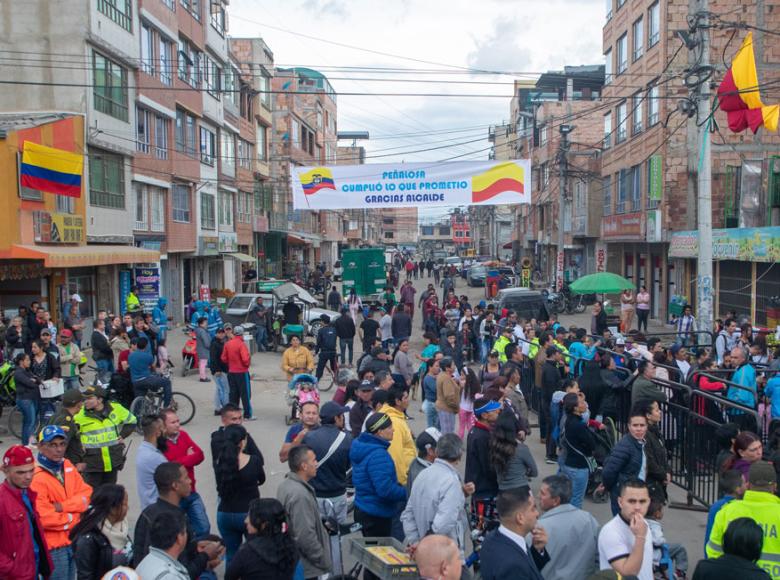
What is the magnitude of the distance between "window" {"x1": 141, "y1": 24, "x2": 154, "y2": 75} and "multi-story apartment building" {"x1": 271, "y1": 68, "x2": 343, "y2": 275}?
1300cm

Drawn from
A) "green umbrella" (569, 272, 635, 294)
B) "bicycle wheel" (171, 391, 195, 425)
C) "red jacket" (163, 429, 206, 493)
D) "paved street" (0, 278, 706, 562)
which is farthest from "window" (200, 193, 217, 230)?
"red jacket" (163, 429, 206, 493)

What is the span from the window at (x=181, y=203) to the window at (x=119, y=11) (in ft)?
23.5

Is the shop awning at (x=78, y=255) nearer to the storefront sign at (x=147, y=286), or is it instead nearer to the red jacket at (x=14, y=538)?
the storefront sign at (x=147, y=286)

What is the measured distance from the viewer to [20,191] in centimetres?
1838

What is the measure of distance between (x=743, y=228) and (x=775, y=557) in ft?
62.7

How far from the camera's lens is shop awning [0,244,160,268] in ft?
59.5

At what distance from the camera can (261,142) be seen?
47562 millimetres

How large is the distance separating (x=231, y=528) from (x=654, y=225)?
999 inches

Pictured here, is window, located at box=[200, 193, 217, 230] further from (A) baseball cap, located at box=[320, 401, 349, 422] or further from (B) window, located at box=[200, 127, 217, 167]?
(A) baseball cap, located at box=[320, 401, 349, 422]

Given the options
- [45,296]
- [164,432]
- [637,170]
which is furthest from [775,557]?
[637,170]

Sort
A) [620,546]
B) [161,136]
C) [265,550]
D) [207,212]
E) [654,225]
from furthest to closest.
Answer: [207,212] → [161,136] → [654,225] → [620,546] → [265,550]

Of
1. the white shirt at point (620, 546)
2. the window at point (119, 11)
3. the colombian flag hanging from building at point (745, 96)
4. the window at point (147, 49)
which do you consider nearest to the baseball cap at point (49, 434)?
the white shirt at point (620, 546)

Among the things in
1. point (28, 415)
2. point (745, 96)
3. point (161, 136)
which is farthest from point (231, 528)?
point (161, 136)

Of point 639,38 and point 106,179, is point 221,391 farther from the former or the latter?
point 639,38
